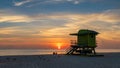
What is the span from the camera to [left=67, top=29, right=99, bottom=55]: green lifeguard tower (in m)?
50.1

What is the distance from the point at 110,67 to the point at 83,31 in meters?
25.7

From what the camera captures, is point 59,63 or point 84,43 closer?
point 59,63

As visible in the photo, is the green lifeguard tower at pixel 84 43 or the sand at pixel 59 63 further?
the green lifeguard tower at pixel 84 43

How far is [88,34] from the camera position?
49.9m

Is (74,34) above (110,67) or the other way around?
above

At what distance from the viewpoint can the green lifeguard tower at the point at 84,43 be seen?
50094 mm

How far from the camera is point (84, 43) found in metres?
50.9

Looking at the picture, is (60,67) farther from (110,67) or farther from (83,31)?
(83,31)

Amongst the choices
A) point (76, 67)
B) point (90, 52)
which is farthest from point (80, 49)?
point (76, 67)

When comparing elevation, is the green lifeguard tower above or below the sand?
above

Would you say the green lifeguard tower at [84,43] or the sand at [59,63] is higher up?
the green lifeguard tower at [84,43]

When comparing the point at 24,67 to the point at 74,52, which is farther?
the point at 74,52

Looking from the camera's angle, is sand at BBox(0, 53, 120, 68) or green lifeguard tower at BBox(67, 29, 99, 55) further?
green lifeguard tower at BBox(67, 29, 99, 55)

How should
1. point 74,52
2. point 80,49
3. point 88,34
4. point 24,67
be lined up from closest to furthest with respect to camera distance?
point 24,67 → point 88,34 → point 80,49 → point 74,52
